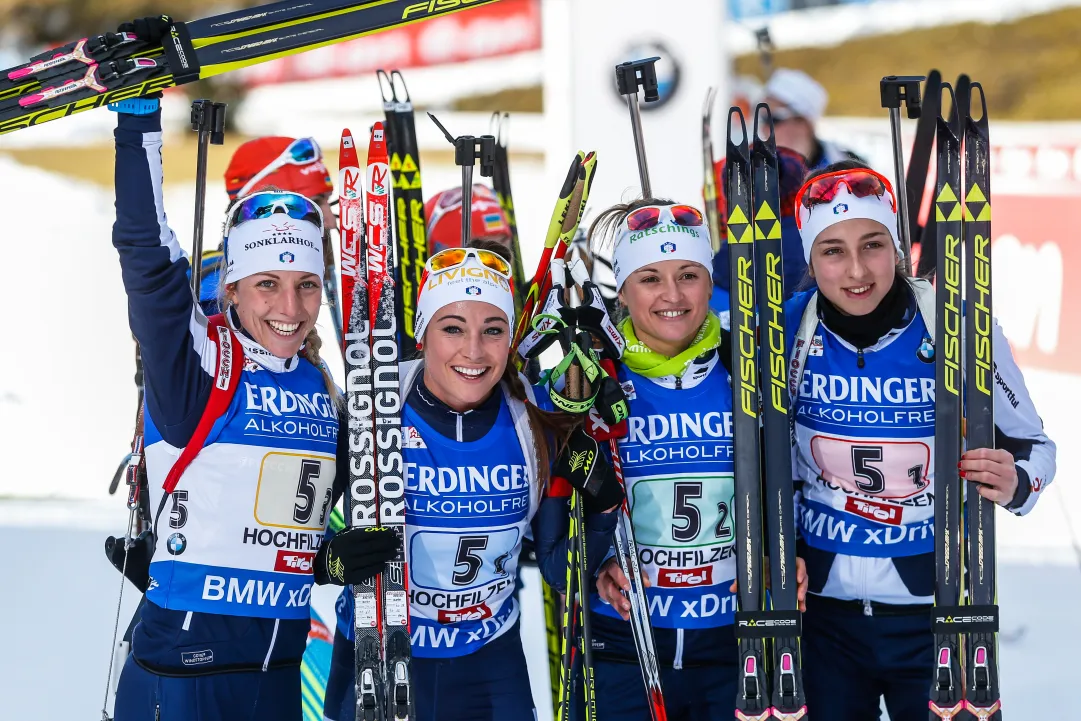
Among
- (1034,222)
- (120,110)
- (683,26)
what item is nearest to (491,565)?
(120,110)

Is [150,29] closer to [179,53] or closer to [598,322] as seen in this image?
[179,53]

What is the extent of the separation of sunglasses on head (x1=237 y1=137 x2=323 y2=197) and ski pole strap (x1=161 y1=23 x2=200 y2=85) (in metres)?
1.27

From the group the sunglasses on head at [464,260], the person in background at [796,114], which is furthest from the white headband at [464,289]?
the person in background at [796,114]

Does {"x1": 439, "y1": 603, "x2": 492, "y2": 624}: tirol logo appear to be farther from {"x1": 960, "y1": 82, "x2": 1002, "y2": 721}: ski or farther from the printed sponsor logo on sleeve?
{"x1": 960, "y1": 82, "x2": 1002, "y2": 721}: ski

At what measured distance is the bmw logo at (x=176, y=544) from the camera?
2.59m

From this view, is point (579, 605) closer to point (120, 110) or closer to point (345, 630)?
point (345, 630)

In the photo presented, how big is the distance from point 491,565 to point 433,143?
30.7ft

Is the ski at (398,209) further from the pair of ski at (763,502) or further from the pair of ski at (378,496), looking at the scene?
the pair of ski at (763,502)

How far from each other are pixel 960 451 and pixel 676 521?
0.72 meters

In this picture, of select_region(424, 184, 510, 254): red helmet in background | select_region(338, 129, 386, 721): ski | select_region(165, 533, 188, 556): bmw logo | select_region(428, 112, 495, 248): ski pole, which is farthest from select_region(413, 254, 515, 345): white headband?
select_region(424, 184, 510, 254): red helmet in background

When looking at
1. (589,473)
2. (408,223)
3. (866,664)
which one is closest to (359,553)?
(589,473)

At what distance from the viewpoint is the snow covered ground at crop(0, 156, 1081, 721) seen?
4.86 meters

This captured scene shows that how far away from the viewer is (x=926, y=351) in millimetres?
2857

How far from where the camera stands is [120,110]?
2.47 meters
